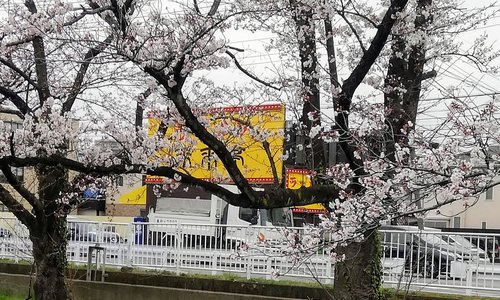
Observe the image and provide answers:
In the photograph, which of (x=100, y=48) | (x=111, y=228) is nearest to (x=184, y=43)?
(x=100, y=48)

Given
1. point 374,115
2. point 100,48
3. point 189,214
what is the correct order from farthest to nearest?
point 189,214 < point 374,115 < point 100,48

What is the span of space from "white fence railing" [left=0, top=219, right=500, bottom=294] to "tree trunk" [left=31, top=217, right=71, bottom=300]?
1.93m

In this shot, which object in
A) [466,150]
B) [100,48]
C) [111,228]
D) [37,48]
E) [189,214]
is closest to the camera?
[466,150]

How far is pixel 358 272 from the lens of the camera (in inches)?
289

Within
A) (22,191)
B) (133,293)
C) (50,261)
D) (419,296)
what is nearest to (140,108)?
(22,191)

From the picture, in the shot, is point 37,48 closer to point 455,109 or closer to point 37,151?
point 37,151

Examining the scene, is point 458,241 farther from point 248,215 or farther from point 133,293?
point 248,215

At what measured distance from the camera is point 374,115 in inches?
261

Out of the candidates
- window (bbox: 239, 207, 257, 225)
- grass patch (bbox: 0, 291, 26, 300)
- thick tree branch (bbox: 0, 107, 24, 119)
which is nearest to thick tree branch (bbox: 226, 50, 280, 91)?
thick tree branch (bbox: 0, 107, 24, 119)

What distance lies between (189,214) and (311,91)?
A: 13692mm

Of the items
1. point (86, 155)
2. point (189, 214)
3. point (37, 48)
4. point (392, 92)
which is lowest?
point (189, 214)

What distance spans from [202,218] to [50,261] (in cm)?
1105

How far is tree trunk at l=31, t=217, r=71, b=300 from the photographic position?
955 centimetres

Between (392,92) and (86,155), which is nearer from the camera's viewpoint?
(392,92)
